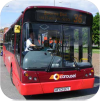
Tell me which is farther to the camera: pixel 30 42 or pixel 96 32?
pixel 96 32

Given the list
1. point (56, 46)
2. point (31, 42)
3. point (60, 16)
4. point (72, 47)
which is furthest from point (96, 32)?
point (31, 42)

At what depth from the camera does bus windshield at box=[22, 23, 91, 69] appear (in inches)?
205

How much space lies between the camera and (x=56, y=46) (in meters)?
5.56

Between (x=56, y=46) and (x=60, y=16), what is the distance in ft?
3.18

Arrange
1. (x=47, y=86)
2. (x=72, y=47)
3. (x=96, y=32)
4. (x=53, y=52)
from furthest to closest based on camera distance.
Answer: (x=96, y=32) < (x=72, y=47) < (x=53, y=52) < (x=47, y=86)

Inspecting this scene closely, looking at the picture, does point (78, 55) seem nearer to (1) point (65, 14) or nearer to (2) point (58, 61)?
(2) point (58, 61)

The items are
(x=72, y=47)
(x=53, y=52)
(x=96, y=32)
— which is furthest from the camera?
(x=96, y=32)

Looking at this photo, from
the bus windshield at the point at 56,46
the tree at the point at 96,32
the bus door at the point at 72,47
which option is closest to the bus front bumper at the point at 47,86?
the bus door at the point at 72,47

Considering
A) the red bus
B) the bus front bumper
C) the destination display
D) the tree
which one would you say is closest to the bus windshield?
the red bus

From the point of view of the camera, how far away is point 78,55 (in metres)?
6.05

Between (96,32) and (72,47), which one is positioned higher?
(72,47)

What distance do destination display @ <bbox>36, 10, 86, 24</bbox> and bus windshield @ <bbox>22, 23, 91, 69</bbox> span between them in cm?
19

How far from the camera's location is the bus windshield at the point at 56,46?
5.21 m

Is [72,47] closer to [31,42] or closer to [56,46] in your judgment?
[56,46]
